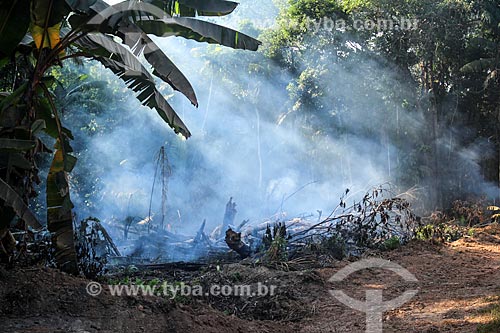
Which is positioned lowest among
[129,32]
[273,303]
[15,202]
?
[273,303]

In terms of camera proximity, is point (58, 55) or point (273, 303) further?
point (273, 303)

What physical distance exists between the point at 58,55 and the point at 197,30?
5.27ft

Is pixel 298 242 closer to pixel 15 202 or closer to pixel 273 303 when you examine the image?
pixel 273 303

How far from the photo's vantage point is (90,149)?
23.0 meters

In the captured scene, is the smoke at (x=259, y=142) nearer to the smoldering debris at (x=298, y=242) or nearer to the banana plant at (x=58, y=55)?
the smoldering debris at (x=298, y=242)

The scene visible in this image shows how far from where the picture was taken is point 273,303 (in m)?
7.07

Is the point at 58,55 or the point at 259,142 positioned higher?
the point at 259,142

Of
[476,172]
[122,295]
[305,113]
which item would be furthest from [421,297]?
[305,113]

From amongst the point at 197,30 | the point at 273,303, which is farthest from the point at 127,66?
the point at 273,303

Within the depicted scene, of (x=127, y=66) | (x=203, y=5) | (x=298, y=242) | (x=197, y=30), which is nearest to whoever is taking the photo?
(x=197, y=30)

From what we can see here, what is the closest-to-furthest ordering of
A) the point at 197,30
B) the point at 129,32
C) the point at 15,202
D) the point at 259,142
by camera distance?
the point at 15,202, the point at 129,32, the point at 197,30, the point at 259,142

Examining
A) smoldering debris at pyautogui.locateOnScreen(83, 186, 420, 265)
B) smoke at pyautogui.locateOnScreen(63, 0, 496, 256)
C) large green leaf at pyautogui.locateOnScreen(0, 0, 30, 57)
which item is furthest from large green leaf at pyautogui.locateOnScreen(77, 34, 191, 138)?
smoke at pyautogui.locateOnScreen(63, 0, 496, 256)

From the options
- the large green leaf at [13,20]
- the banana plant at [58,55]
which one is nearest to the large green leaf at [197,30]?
the banana plant at [58,55]

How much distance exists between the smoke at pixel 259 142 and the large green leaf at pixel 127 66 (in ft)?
34.2
